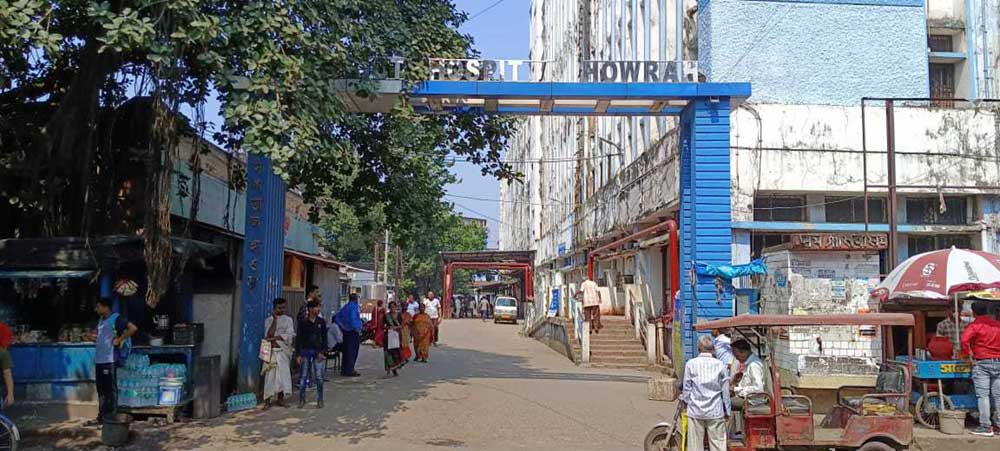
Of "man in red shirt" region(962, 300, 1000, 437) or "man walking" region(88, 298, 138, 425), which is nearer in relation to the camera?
"man walking" region(88, 298, 138, 425)

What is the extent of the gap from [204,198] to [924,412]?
1310cm

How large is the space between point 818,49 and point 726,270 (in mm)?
5511

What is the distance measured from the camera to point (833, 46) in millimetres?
15320

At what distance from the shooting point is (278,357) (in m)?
11.9

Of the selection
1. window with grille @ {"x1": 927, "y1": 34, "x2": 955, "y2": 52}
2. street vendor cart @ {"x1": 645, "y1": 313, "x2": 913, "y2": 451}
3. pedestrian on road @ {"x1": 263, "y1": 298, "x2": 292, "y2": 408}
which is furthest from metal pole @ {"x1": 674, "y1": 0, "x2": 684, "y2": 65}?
pedestrian on road @ {"x1": 263, "y1": 298, "x2": 292, "y2": 408}

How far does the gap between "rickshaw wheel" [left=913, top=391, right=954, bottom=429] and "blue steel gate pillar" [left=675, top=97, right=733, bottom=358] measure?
327 cm

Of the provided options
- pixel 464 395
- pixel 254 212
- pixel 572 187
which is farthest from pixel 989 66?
pixel 572 187

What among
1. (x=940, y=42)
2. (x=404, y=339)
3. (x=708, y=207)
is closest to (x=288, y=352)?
(x=404, y=339)

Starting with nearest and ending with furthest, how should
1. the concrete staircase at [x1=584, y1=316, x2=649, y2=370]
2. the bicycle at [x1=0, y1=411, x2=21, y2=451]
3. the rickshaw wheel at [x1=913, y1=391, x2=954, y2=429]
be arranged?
the bicycle at [x1=0, y1=411, x2=21, y2=451] < the rickshaw wheel at [x1=913, y1=391, x2=954, y2=429] < the concrete staircase at [x1=584, y1=316, x2=649, y2=370]

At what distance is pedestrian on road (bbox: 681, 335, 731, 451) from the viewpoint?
7.45 m

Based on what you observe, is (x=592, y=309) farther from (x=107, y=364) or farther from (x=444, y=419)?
(x=107, y=364)

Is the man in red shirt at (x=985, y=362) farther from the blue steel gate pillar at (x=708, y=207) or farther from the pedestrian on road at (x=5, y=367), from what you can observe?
the pedestrian on road at (x=5, y=367)

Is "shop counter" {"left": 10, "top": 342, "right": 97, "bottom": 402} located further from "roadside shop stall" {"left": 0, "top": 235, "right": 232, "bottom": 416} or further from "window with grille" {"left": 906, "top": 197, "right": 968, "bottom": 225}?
"window with grille" {"left": 906, "top": 197, "right": 968, "bottom": 225}

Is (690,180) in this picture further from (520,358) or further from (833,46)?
(520,358)
